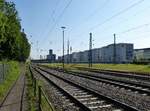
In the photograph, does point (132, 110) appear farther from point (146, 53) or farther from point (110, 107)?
point (146, 53)

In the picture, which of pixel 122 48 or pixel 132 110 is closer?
pixel 132 110

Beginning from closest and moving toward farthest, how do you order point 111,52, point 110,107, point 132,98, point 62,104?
point 110,107, point 62,104, point 132,98, point 111,52

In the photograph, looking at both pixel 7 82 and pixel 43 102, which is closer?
pixel 43 102

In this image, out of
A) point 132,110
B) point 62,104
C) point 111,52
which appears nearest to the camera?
point 132,110

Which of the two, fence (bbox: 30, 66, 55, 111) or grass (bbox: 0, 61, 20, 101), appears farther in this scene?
grass (bbox: 0, 61, 20, 101)

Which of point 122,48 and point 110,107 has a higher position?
point 122,48

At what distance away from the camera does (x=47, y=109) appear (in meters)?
14.0

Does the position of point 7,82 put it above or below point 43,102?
above

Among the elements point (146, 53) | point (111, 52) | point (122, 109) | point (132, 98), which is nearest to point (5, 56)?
point (132, 98)

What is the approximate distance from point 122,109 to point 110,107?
842mm

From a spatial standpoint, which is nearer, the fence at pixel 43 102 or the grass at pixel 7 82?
the fence at pixel 43 102

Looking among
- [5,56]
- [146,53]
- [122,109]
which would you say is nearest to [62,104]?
[122,109]

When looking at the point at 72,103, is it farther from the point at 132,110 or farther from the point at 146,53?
the point at 146,53

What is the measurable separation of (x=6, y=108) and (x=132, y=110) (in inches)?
221
